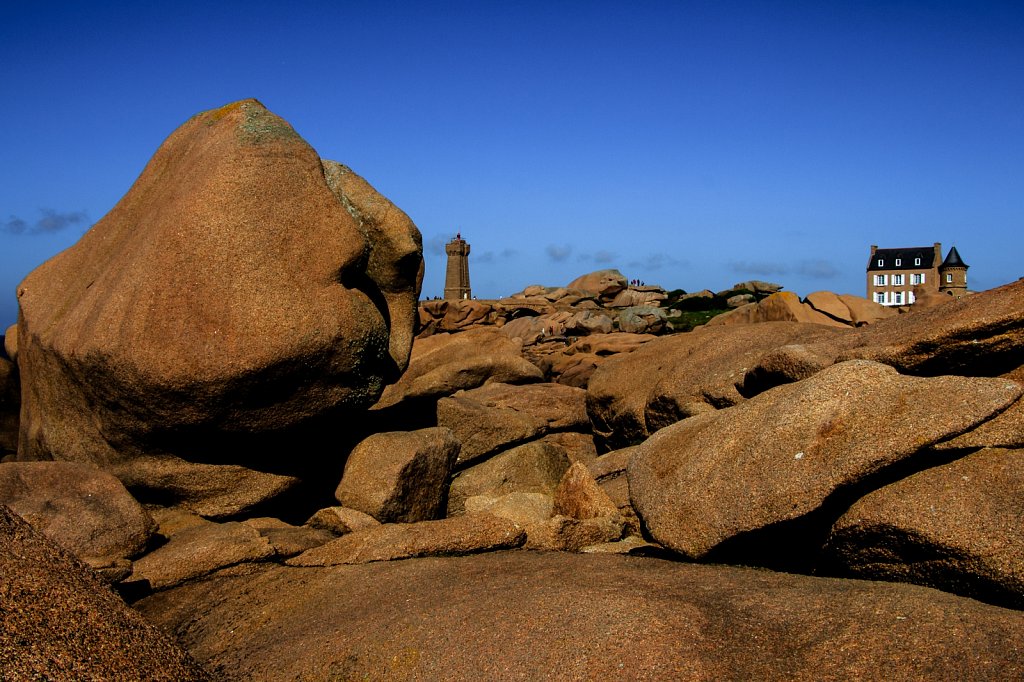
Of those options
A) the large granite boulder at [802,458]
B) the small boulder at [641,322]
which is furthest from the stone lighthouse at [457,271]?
the large granite boulder at [802,458]

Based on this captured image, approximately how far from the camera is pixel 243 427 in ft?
27.9

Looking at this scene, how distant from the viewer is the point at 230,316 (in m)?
8.09

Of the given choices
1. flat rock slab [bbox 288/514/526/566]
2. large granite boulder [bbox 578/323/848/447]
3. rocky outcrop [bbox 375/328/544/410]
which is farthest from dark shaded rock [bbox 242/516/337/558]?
large granite boulder [bbox 578/323/848/447]

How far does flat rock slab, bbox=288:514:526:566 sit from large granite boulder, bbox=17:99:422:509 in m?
1.79

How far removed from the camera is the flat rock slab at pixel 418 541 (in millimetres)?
7148

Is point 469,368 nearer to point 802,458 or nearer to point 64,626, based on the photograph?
point 802,458

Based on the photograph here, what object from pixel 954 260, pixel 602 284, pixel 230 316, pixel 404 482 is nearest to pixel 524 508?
pixel 404 482

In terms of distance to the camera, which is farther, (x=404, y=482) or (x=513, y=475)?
(x=513, y=475)

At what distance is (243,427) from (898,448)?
19.2ft

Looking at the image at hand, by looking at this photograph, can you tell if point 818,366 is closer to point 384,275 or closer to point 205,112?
point 384,275

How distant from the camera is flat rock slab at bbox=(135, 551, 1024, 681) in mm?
4574

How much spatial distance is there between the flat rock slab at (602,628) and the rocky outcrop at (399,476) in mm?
2150

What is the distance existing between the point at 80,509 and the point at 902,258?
74.7 m

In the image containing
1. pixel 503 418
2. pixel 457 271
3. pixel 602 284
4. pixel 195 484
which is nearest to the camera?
pixel 195 484
